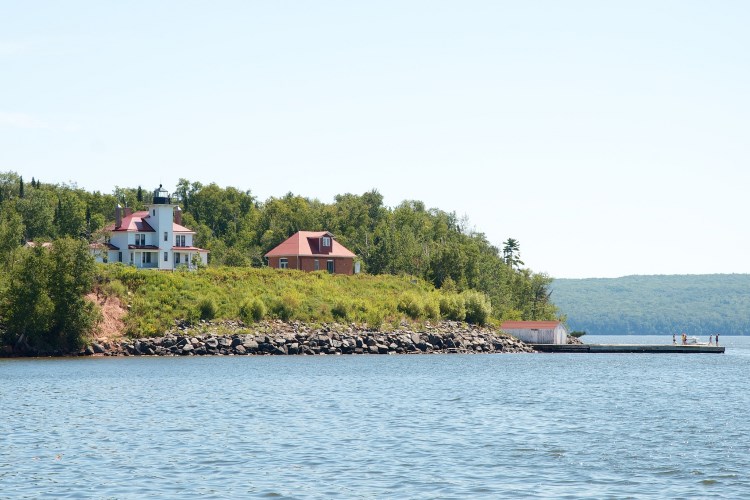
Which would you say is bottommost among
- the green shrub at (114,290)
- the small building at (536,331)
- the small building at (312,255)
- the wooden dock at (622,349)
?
the wooden dock at (622,349)

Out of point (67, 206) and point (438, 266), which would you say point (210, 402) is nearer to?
point (438, 266)

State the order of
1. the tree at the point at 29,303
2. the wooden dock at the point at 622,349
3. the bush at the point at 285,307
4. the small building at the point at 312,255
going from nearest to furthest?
1. the tree at the point at 29,303
2. the bush at the point at 285,307
3. the wooden dock at the point at 622,349
4. the small building at the point at 312,255

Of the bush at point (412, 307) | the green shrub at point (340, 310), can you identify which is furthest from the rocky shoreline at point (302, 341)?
the green shrub at point (340, 310)

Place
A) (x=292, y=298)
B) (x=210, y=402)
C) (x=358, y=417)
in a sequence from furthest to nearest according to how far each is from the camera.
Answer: (x=292, y=298) < (x=210, y=402) < (x=358, y=417)

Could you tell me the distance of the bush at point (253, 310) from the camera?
102m

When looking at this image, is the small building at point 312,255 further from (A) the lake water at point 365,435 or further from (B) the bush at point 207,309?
(A) the lake water at point 365,435

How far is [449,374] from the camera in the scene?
7394 cm

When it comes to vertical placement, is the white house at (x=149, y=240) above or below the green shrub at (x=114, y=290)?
above

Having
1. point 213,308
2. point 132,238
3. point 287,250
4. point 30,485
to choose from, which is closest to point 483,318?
point 287,250

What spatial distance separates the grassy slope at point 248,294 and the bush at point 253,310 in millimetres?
565

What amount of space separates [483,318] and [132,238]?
4342cm

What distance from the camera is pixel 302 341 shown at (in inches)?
3915

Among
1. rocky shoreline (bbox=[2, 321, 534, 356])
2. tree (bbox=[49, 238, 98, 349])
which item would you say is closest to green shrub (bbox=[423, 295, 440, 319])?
rocky shoreline (bbox=[2, 321, 534, 356])

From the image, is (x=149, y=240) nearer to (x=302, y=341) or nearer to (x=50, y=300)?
(x=302, y=341)
